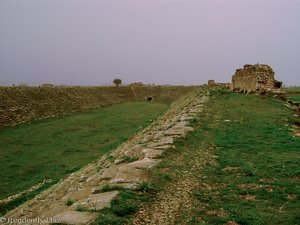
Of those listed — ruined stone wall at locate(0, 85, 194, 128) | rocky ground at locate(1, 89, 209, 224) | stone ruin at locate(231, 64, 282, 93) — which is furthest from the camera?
ruined stone wall at locate(0, 85, 194, 128)

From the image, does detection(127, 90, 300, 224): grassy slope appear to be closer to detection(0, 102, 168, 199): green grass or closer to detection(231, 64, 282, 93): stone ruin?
detection(0, 102, 168, 199): green grass

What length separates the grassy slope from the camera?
203 inches

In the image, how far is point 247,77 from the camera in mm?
23734

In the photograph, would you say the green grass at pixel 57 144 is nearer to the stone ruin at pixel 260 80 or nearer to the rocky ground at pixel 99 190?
the rocky ground at pixel 99 190

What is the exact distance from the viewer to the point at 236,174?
7.08 meters

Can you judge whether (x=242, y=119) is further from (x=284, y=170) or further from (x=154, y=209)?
(x=154, y=209)

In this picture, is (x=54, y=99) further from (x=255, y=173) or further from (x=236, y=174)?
(x=255, y=173)

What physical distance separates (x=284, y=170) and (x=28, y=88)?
109 feet

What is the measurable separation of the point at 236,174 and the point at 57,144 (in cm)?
1571

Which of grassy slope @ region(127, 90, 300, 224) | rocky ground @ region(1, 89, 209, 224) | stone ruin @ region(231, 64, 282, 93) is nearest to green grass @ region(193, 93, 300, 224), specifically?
grassy slope @ region(127, 90, 300, 224)

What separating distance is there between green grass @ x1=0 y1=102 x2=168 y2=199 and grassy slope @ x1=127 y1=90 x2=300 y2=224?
21.2 feet

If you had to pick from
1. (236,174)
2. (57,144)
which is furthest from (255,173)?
(57,144)

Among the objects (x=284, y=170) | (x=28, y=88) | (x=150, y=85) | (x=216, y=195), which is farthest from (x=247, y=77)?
(x=150, y=85)

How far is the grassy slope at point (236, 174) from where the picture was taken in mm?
5156
